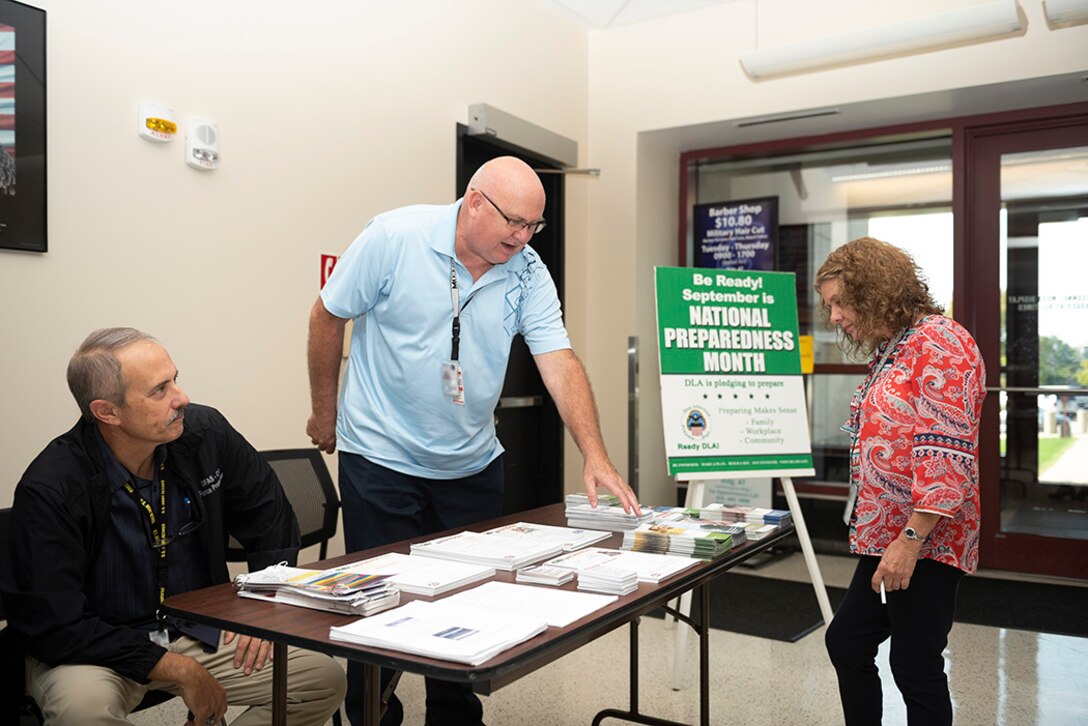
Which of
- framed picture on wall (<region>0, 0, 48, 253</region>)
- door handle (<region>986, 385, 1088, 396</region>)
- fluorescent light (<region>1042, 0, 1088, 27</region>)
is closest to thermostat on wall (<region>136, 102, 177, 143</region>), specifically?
framed picture on wall (<region>0, 0, 48, 253</region>)

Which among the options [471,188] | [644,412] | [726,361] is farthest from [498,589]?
[644,412]

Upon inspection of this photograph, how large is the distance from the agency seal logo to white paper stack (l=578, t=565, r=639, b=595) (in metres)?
1.82

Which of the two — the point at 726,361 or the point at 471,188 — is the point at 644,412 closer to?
the point at 726,361

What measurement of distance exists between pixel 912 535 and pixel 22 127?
2.61 m

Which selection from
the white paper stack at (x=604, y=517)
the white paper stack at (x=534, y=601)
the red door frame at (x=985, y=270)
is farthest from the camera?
the red door frame at (x=985, y=270)

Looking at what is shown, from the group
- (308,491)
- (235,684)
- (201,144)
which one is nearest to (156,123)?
(201,144)

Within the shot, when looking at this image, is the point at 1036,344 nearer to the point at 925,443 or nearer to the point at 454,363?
the point at 925,443

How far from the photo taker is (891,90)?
186 inches

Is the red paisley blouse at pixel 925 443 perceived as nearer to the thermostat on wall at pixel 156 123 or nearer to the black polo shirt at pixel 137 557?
the black polo shirt at pixel 137 557

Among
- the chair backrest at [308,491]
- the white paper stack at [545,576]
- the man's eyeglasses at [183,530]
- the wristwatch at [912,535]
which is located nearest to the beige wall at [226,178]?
the chair backrest at [308,491]

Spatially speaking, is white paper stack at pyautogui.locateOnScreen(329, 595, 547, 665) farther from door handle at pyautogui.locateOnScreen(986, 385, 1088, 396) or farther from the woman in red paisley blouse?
door handle at pyautogui.locateOnScreen(986, 385, 1088, 396)

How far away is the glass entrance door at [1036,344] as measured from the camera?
484cm

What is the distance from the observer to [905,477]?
6.69 ft

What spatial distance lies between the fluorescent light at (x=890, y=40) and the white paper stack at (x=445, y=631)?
353 centimetres
